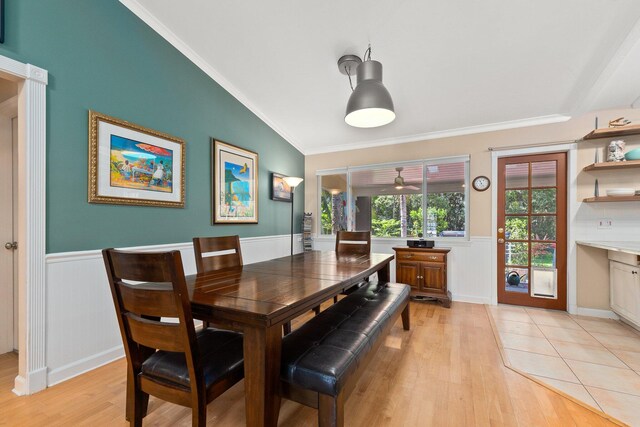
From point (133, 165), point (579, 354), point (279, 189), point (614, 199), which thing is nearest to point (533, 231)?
point (614, 199)

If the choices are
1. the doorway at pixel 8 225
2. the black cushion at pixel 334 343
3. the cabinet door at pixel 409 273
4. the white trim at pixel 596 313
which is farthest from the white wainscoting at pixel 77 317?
the white trim at pixel 596 313

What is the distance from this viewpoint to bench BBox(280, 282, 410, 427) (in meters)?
1.19

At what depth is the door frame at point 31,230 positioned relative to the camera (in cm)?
177

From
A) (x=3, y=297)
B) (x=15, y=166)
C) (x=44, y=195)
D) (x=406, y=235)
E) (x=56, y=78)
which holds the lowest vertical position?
(x=3, y=297)

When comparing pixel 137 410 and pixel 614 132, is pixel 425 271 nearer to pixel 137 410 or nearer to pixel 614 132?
pixel 614 132

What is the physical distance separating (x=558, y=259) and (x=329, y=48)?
3.74 meters

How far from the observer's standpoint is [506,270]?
3672mm

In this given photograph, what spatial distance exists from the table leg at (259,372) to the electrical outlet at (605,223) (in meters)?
4.06

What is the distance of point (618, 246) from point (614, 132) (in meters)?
1.27

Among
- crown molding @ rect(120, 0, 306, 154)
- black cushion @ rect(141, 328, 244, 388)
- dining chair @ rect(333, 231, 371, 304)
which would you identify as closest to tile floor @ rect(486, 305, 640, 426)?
dining chair @ rect(333, 231, 371, 304)

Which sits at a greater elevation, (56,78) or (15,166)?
(56,78)

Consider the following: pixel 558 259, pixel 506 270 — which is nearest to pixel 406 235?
pixel 506 270

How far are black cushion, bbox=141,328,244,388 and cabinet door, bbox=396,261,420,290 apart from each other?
2.84m

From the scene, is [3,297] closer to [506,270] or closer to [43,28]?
[43,28]
